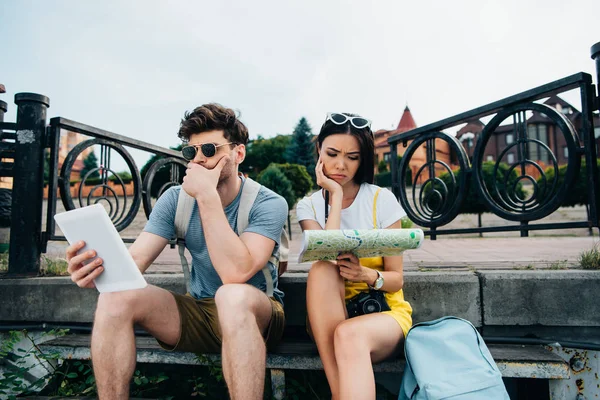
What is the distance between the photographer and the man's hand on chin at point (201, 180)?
82.7 inches

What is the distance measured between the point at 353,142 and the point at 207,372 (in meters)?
1.73

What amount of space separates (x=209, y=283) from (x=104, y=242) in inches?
31.4

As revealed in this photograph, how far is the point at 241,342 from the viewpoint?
1811 millimetres

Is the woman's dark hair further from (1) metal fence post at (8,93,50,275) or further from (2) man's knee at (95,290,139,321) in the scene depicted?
(1) metal fence post at (8,93,50,275)

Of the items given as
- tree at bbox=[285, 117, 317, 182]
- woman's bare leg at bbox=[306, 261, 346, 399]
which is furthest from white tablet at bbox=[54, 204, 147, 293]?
tree at bbox=[285, 117, 317, 182]

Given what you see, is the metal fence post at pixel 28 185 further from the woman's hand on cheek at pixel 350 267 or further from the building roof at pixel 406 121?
the building roof at pixel 406 121

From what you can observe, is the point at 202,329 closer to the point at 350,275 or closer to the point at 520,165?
the point at 350,275

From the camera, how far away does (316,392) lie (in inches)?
94.7

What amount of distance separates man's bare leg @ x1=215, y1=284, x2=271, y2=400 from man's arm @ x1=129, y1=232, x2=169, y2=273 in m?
0.51

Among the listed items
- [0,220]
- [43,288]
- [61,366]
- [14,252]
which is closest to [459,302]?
[61,366]

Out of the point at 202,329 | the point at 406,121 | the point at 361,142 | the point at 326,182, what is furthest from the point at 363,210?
the point at 406,121

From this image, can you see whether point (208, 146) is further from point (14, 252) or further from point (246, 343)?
point (14, 252)

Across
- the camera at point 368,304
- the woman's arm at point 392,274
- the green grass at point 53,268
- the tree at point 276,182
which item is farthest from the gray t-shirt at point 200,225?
the tree at point 276,182

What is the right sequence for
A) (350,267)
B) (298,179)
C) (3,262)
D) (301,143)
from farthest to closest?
(301,143) → (298,179) → (3,262) → (350,267)
